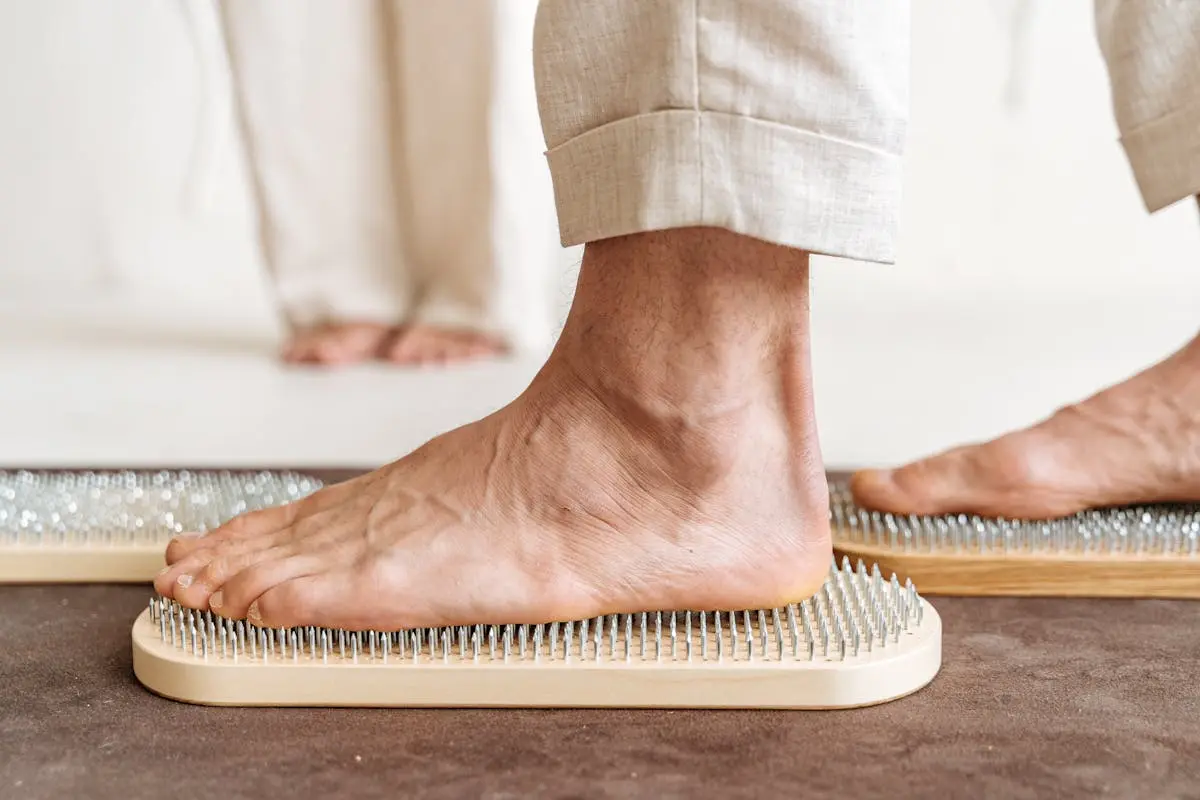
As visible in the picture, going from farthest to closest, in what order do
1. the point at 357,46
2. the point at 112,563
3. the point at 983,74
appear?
the point at 983,74, the point at 357,46, the point at 112,563

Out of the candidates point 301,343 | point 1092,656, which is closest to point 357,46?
point 301,343

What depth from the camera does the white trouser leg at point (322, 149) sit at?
2.73 metres

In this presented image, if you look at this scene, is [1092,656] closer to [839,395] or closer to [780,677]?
[780,677]

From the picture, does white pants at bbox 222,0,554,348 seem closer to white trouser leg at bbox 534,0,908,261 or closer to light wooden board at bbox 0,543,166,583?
light wooden board at bbox 0,543,166,583

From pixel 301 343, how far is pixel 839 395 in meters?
1.26

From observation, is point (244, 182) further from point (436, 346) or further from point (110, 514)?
point (110, 514)

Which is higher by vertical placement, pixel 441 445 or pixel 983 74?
pixel 983 74

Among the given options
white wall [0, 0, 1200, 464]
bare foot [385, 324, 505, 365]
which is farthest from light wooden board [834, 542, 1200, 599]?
white wall [0, 0, 1200, 464]

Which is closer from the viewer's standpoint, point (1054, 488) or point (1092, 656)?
point (1092, 656)

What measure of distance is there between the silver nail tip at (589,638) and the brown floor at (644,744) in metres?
0.04

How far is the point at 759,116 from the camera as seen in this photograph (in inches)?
30.8

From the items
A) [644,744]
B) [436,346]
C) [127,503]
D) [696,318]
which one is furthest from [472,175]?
[644,744]

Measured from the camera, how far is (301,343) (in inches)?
111

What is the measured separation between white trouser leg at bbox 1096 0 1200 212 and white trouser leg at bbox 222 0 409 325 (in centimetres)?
191
